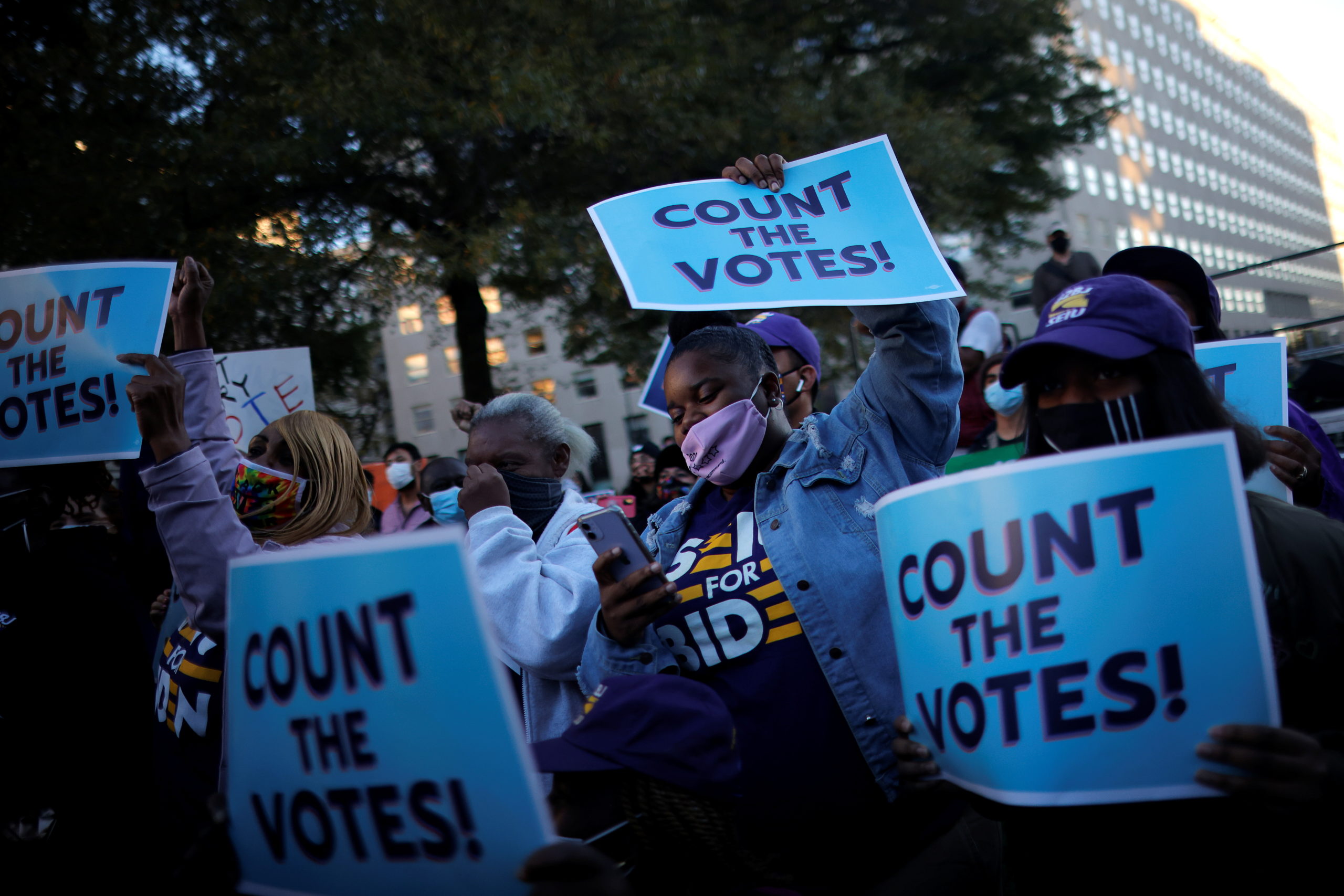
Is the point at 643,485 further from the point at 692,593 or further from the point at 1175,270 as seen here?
the point at 692,593

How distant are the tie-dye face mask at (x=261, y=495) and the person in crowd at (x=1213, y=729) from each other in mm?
1861

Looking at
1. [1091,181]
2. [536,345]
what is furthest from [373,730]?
[1091,181]

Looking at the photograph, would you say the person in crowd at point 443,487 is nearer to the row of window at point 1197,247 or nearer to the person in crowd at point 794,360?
the person in crowd at point 794,360

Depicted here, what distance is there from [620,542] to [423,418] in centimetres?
5140

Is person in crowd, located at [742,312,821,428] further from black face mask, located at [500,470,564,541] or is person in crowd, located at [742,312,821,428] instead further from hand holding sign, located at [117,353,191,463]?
hand holding sign, located at [117,353,191,463]

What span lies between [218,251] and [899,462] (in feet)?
30.5

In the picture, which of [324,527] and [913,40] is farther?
[913,40]

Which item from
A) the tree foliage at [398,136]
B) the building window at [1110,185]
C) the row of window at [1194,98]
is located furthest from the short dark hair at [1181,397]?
the building window at [1110,185]

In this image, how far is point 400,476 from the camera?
783 centimetres

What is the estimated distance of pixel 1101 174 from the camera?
53.5 metres

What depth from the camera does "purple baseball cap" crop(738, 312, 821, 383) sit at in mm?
3891

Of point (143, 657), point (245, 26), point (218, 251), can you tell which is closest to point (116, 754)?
point (143, 657)

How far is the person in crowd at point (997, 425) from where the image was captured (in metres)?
4.96

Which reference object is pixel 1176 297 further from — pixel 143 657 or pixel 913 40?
pixel 913 40
